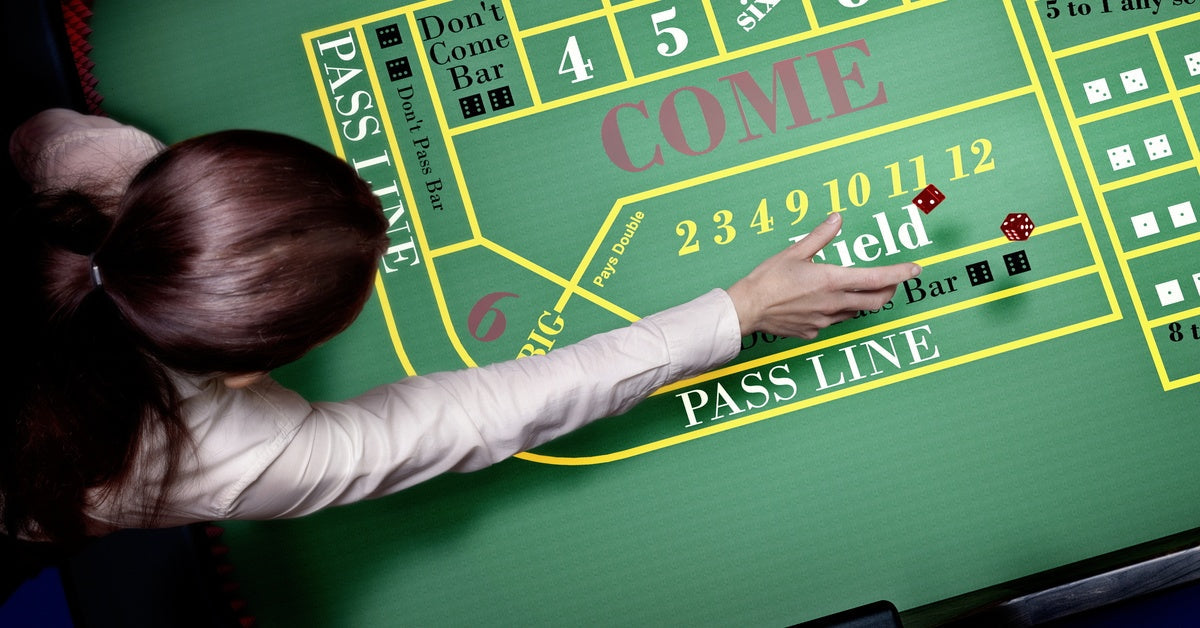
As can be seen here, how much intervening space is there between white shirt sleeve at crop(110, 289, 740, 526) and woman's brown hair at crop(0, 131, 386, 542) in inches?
3.3

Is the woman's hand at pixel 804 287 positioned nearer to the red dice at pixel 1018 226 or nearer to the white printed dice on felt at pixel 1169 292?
the red dice at pixel 1018 226

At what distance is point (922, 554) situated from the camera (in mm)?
1798

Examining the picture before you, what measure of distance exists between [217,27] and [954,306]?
174cm

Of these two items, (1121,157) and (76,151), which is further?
(1121,157)

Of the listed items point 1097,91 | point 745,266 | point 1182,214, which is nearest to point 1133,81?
point 1097,91

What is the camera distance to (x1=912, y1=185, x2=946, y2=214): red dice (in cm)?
184

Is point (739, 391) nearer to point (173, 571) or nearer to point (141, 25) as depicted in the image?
point (173, 571)

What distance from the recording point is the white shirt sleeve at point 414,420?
3.96 ft

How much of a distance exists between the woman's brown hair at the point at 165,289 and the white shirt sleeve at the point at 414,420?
84mm

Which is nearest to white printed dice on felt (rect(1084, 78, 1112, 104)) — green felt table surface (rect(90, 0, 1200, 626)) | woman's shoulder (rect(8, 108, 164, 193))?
green felt table surface (rect(90, 0, 1200, 626))

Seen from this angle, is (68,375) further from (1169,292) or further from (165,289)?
(1169,292)

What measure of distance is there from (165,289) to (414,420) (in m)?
0.45

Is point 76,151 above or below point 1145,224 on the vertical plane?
above

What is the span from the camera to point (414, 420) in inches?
52.5
